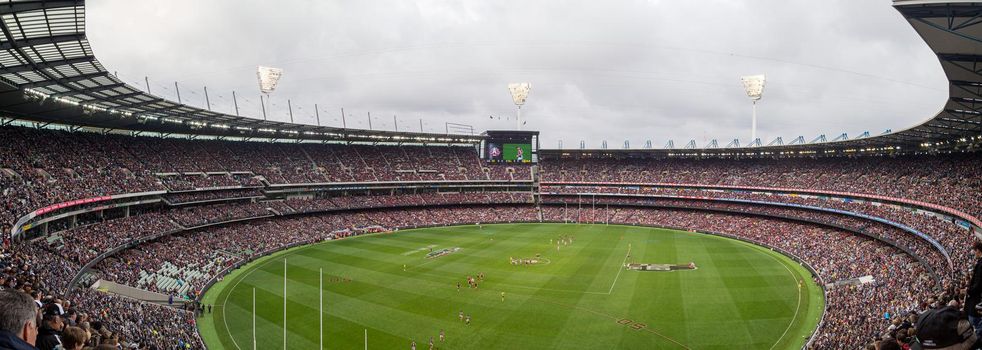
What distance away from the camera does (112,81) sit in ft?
111

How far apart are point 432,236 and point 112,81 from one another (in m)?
42.6

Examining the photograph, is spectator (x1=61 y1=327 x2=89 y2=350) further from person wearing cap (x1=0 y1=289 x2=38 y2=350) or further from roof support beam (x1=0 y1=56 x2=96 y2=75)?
roof support beam (x1=0 y1=56 x2=96 y2=75)


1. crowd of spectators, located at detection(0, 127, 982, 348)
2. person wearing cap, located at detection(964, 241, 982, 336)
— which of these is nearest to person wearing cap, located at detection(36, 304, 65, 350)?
crowd of spectators, located at detection(0, 127, 982, 348)

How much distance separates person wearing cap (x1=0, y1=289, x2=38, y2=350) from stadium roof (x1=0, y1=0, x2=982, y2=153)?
2066 cm

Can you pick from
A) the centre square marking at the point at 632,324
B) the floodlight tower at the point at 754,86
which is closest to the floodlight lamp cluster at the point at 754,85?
the floodlight tower at the point at 754,86

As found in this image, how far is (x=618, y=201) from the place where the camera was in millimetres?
89312

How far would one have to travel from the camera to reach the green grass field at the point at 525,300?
30.5m

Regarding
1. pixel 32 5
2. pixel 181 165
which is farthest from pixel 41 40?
pixel 181 165

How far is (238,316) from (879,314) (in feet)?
132

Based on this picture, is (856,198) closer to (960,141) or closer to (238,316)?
(960,141)

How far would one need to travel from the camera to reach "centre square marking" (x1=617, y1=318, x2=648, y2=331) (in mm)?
32188

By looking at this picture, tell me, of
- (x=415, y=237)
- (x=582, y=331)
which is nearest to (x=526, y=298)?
(x=582, y=331)

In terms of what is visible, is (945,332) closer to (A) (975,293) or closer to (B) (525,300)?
(A) (975,293)

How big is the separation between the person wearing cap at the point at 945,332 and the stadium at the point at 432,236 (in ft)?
0.08
